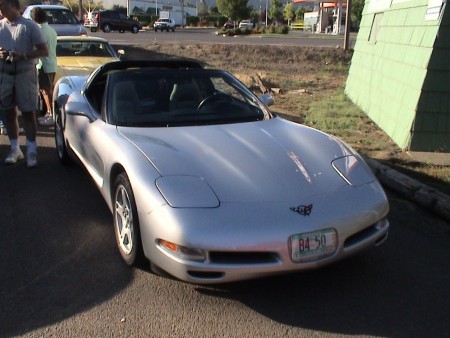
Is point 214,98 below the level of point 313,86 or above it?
above

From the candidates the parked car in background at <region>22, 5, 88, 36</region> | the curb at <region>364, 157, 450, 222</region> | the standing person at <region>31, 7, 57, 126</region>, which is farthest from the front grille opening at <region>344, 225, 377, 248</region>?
the parked car in background at <region>22, 5, 88, 36</region>

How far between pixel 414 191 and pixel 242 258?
2.76m

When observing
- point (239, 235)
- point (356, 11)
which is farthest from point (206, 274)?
point (356, 11)

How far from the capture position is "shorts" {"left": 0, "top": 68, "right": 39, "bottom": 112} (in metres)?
5.85

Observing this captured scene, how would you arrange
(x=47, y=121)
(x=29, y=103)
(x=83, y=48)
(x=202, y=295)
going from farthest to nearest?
(x=83, y=48)
(x=47, y=121)
(x=29, y=103)
(x=202, y=295)

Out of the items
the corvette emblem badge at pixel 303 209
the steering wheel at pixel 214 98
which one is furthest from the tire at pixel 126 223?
the steering wheel at pixel 214 98

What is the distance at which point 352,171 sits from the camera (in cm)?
369

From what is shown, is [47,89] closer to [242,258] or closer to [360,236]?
[242,258]

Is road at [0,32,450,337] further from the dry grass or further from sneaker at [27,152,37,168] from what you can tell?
the dry grass

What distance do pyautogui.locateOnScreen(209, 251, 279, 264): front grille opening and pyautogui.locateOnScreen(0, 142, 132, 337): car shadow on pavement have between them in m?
0.79

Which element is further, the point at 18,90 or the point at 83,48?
the point at 83,48

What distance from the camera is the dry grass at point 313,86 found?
6.64 metres

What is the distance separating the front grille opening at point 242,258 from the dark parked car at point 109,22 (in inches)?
1786

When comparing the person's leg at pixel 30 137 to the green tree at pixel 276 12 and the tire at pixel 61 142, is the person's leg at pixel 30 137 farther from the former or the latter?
the green tree at pixel 276 12
